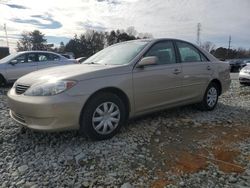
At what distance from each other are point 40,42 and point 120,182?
64.2 metres

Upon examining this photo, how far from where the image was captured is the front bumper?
12.0 feet

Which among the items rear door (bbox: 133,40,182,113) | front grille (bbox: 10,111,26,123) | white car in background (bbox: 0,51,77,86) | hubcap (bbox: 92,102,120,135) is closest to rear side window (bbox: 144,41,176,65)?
rear door (bbox: 133,40,182,113)

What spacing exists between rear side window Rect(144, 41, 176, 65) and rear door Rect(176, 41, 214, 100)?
0.65ft

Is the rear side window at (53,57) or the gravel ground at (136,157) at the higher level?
the rear side window at (53,57)

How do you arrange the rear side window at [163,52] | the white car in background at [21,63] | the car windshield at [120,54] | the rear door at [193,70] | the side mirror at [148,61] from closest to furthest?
the side mirror at [148,61]
the car windshield at [120,54]
the rear side window at [163,52]
the rear door at [193,70]
the white car in background at [21,63]

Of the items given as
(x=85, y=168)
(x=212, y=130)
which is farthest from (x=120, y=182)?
(x=212, y=130)

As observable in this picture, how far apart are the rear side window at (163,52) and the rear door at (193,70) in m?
0.20

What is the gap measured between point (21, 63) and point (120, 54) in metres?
6.69

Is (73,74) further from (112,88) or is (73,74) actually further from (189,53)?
(189,53)

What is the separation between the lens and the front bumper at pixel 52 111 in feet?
12.0

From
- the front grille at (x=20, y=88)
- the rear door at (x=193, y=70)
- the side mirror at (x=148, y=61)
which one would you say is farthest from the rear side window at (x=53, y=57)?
the side mirror at (x=148, y=61)

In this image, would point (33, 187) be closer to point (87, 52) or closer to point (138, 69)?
point (138, 69)

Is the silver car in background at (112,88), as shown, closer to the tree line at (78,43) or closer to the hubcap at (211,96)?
the hubcap at (211,96)

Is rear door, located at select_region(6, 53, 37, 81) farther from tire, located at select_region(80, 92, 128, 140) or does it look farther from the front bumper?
tire, located at select_region(80, 92, 128, 140)
